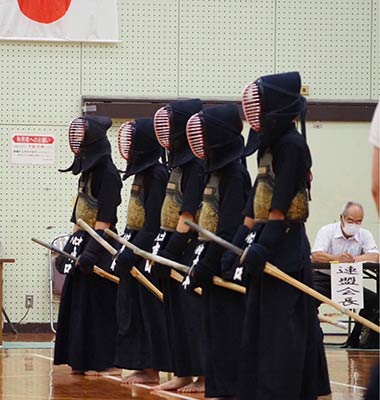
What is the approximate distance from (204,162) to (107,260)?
A: 5.69 ft

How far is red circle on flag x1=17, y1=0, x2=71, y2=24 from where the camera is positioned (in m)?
12.5

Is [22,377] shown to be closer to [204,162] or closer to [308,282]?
[204,162]

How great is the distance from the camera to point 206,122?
6602 mm

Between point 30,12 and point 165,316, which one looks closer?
point 165,316

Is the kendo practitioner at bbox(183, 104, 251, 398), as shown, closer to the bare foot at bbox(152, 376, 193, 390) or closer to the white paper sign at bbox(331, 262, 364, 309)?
the bare foot at bbox(152, 376, 193, 390)

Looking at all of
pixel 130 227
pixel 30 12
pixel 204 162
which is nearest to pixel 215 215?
pixel 204 162

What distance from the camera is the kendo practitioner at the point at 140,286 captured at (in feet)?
25.5

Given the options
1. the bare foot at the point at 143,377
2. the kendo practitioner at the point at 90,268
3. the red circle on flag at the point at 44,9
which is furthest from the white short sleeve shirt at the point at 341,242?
the red circle on flag at the point at 44,9

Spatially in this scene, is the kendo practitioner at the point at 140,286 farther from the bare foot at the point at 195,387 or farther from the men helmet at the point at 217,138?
the men helmet at the point at 217,138

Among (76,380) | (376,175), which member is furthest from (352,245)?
(376,175)

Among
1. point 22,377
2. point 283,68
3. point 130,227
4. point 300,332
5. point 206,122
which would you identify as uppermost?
point 283,68

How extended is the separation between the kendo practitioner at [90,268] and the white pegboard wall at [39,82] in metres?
4.44

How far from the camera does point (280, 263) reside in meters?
5.66

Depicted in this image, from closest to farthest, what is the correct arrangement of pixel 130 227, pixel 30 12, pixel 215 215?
pixel 215 215 → pixel 130 227 → pixel 30 12
